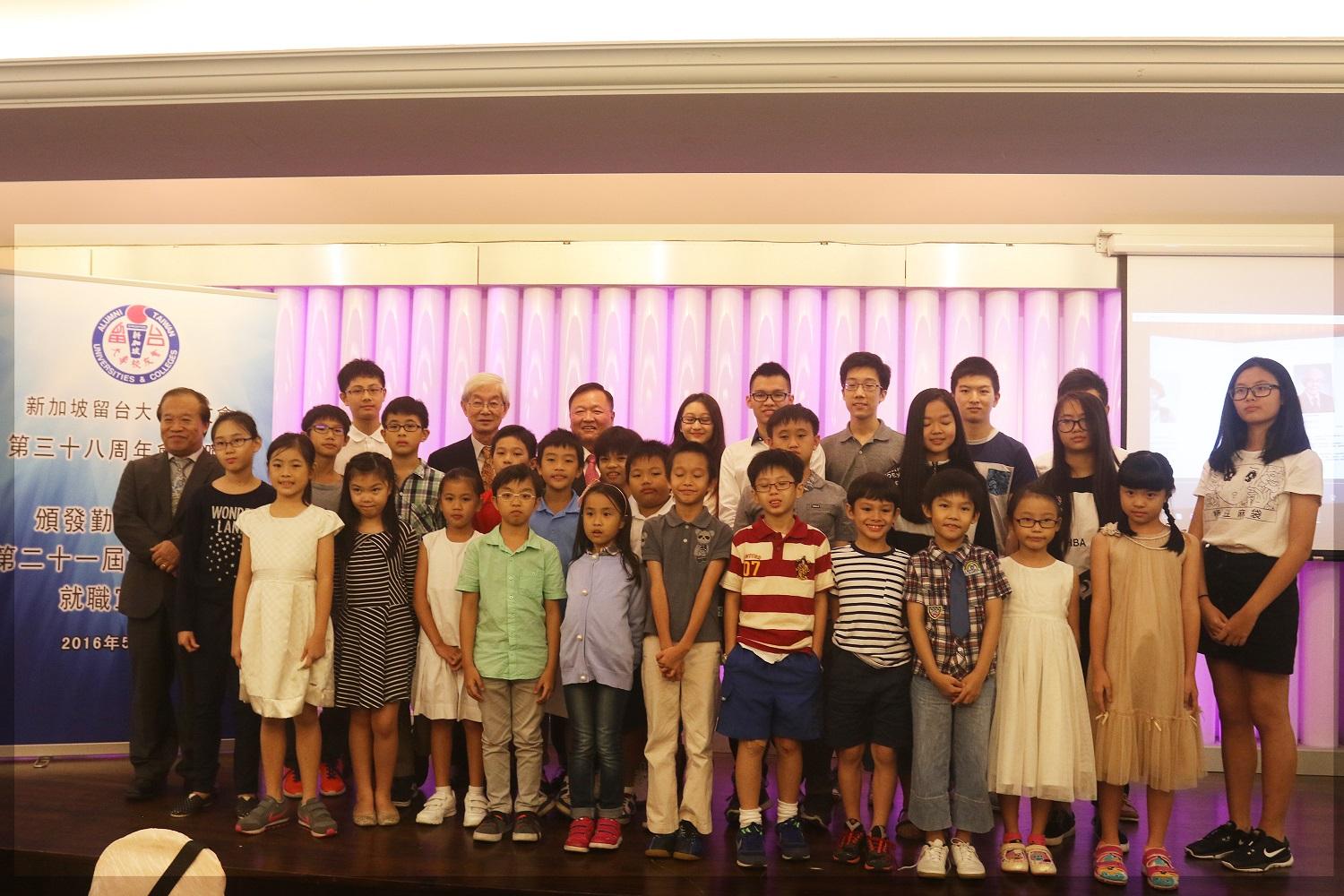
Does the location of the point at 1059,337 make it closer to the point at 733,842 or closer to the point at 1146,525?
the point at 1146,525

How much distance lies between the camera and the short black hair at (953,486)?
9.65ft

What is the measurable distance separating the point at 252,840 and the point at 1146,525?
2647mm

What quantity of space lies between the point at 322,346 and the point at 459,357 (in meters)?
0.63

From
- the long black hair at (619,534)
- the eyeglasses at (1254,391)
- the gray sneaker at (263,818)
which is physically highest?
the eyeglasses at (1254,391)

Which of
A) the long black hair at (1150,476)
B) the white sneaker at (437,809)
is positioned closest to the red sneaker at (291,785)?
the white sneaker at (437,809)

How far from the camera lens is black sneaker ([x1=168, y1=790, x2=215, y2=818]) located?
10.9 ft

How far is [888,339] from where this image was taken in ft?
15.3

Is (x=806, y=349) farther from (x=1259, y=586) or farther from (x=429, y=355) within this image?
(x=1259, y=586)

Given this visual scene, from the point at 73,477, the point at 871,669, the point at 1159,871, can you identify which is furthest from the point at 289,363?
the point at 1159,871

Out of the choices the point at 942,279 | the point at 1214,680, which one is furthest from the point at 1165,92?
the point at 942,279

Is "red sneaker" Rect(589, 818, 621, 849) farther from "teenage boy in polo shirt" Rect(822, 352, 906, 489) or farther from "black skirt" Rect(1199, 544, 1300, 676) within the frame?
"black skirt" Rect(1199, 544, 1300, 676)

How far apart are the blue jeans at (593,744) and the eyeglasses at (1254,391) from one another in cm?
194

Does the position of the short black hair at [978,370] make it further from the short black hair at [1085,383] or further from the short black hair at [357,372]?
the short black hair at [357,372]

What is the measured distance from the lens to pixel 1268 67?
2502 mm
